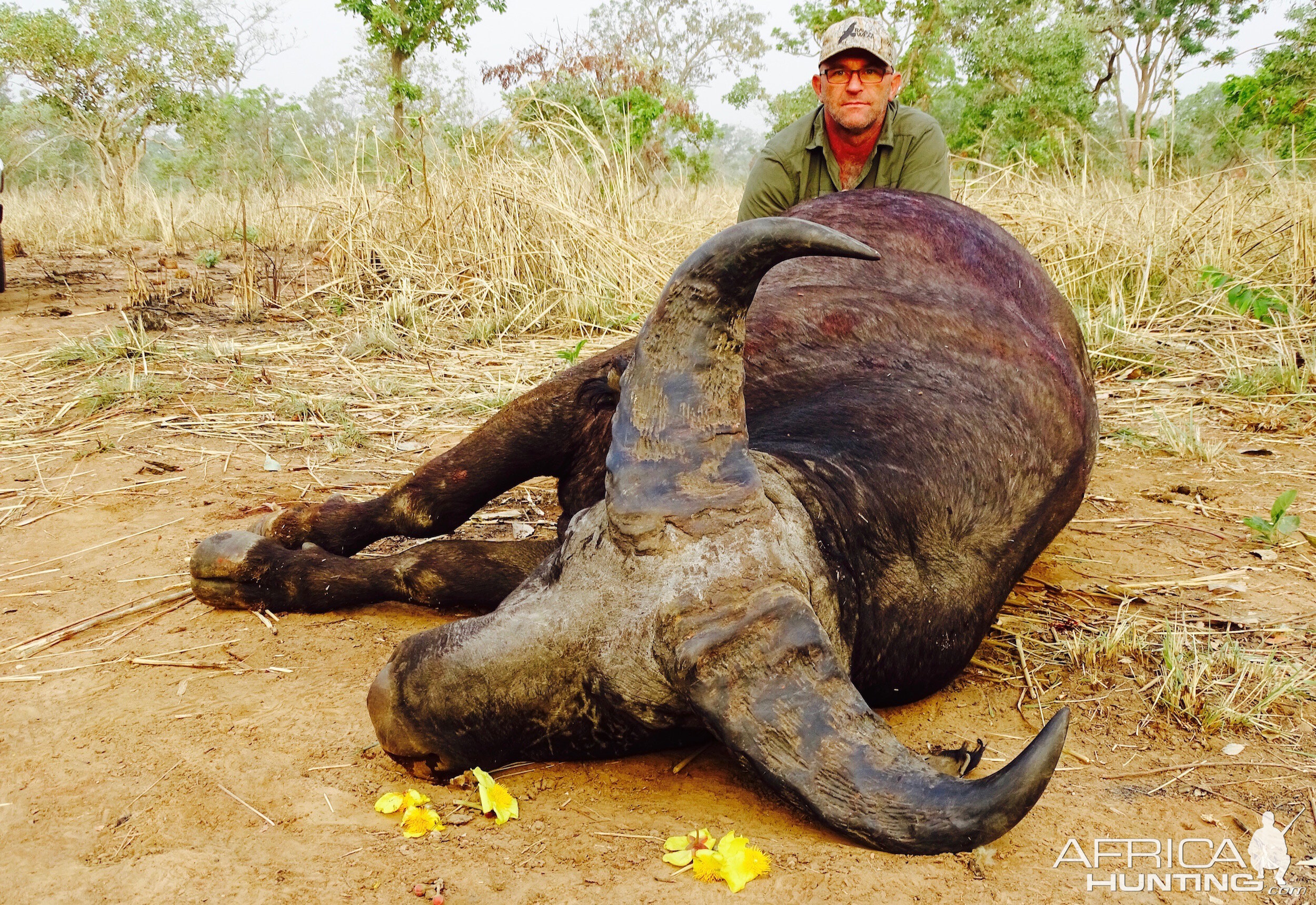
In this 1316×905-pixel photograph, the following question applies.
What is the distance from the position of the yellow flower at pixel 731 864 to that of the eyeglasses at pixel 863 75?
3914mm

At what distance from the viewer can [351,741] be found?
208 centimetres

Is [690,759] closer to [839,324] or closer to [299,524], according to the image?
[839,324]

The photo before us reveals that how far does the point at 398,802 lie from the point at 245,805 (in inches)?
11.1

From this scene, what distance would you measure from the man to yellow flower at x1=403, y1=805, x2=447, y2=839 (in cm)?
344

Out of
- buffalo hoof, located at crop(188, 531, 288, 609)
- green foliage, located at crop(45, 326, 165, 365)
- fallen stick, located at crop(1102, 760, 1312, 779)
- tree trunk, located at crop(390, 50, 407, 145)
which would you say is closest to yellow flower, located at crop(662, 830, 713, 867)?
fallen stick, located at crop(1102, 760, 1312, 779)

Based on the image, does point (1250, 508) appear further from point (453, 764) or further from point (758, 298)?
point (453, 764)

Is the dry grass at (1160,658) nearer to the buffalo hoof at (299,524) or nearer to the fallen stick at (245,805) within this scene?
the fallen stick at (245,805)

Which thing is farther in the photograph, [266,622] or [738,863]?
[266,622]

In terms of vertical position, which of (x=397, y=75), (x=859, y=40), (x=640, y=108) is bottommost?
(x=859, y=40)

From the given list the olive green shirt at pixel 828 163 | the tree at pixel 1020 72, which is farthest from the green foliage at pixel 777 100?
the olive green shirt at pixel 828 163

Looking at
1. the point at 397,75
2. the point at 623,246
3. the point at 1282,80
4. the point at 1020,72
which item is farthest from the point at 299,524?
the point at 1020,72

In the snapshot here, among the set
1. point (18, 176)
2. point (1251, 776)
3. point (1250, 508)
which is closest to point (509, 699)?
point (1251, 776)

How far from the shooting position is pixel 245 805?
1868mm

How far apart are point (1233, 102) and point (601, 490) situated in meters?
17.0
